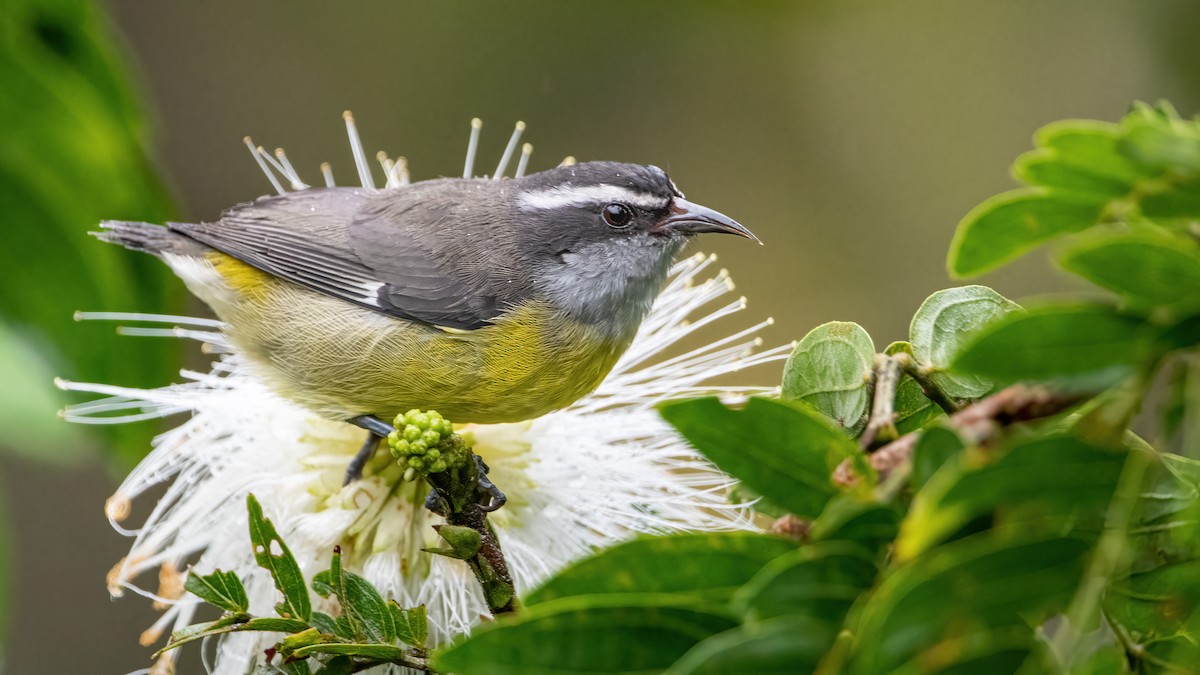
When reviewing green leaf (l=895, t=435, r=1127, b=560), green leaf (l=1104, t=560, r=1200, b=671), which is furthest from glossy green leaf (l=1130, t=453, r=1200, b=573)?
green leaf (l=895, t=435, r=1127, b=560)

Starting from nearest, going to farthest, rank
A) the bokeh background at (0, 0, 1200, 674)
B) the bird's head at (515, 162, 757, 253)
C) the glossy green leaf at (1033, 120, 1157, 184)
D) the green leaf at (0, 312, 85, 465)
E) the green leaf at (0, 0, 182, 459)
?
1. the glossy green leaf at (1033, 120, 1157, 184)
2. the green leaf at (0, 312, 85, 465)
3. the green leaf at (0, 0, 182, 459)
4. the bird's head at (515, 162, 757, 253)
5. the bokeh background at (0, 0, 1200, 674)

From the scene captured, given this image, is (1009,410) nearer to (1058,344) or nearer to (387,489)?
(1058,344)

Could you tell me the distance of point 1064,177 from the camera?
107cm

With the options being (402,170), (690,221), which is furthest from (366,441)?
(690,221)

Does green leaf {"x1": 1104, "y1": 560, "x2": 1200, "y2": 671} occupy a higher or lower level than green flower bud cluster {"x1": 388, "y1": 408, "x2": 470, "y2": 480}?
lower

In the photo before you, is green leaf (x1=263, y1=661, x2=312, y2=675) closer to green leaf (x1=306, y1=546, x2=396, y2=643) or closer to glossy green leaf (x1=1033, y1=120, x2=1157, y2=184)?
green leaf (x1=306, y1=546, x2=396, y2=643)

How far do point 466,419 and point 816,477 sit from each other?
5.34 feet

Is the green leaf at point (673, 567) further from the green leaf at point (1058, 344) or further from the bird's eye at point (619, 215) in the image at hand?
the bird's eye at point (619, 215)

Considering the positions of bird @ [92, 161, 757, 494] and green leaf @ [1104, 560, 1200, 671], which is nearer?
green leaf @ [1104, 560, 1200, 671]

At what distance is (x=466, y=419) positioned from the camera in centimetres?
271

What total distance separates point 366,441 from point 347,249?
0.71 m

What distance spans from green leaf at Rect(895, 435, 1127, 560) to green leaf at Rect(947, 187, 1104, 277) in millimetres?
198

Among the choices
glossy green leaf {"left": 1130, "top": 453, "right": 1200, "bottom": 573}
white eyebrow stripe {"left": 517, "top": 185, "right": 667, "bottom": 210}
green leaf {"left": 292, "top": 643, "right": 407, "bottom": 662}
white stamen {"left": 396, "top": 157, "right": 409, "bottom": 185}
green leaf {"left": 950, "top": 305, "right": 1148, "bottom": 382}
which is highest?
white stamen {"left": 396, "top": 157, "right": 409, "bottom": 185}

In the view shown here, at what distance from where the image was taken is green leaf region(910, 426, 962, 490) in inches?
38.9
